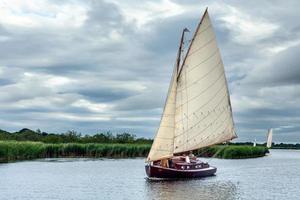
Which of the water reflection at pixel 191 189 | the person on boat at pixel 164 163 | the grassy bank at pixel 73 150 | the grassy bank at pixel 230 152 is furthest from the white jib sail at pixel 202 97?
the grassy bank at pixel 230 152

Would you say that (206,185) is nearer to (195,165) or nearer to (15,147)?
(195,165)

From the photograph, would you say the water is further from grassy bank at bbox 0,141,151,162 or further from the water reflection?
grassy bank at bbox 0,141,151,162

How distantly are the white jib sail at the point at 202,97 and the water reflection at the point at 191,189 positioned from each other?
4187 mm

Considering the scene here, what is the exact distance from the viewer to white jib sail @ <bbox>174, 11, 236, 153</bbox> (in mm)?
50531

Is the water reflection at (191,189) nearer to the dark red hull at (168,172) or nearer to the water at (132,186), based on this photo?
the water at (132,186)

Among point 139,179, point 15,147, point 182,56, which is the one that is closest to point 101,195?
point 139,179

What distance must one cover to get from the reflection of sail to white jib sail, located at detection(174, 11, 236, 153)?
4722 millimetres

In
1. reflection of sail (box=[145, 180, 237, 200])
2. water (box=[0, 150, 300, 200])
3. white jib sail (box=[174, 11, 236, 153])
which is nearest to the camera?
reflection of sail (box=[145, 180, 237, 200])

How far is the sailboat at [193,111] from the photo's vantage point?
162 feet

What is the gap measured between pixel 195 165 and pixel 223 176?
4682mm

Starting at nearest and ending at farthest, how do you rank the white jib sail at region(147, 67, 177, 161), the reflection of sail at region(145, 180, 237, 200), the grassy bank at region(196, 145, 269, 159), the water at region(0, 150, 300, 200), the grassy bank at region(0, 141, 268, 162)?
the reflection of sail at region(145, 180, 237, 200) → the water at region(0, 150, 300, 200) → the white jib sail at region(147, 67, 177, 161) → the grassy bank at region(0, 141, 268, 162) → the grassy bank at region(196, 145, 269, 159)

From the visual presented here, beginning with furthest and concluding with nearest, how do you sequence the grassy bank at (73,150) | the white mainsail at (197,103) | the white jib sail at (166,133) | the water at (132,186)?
the grassy bank at (73,150)
the white mainsail at (197,103)
the white jib sail at (166,133)
the water at (132,186)

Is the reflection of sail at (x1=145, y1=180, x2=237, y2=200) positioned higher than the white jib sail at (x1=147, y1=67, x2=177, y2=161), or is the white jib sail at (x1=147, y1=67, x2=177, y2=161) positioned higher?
the white jib sail at (x1=147, y1=67, x2=177, y2=161)

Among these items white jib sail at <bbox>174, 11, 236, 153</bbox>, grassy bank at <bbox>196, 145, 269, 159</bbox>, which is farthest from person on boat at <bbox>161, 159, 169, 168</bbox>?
grassy bank at <bbox>196, 145, 269, 159</bbox>
